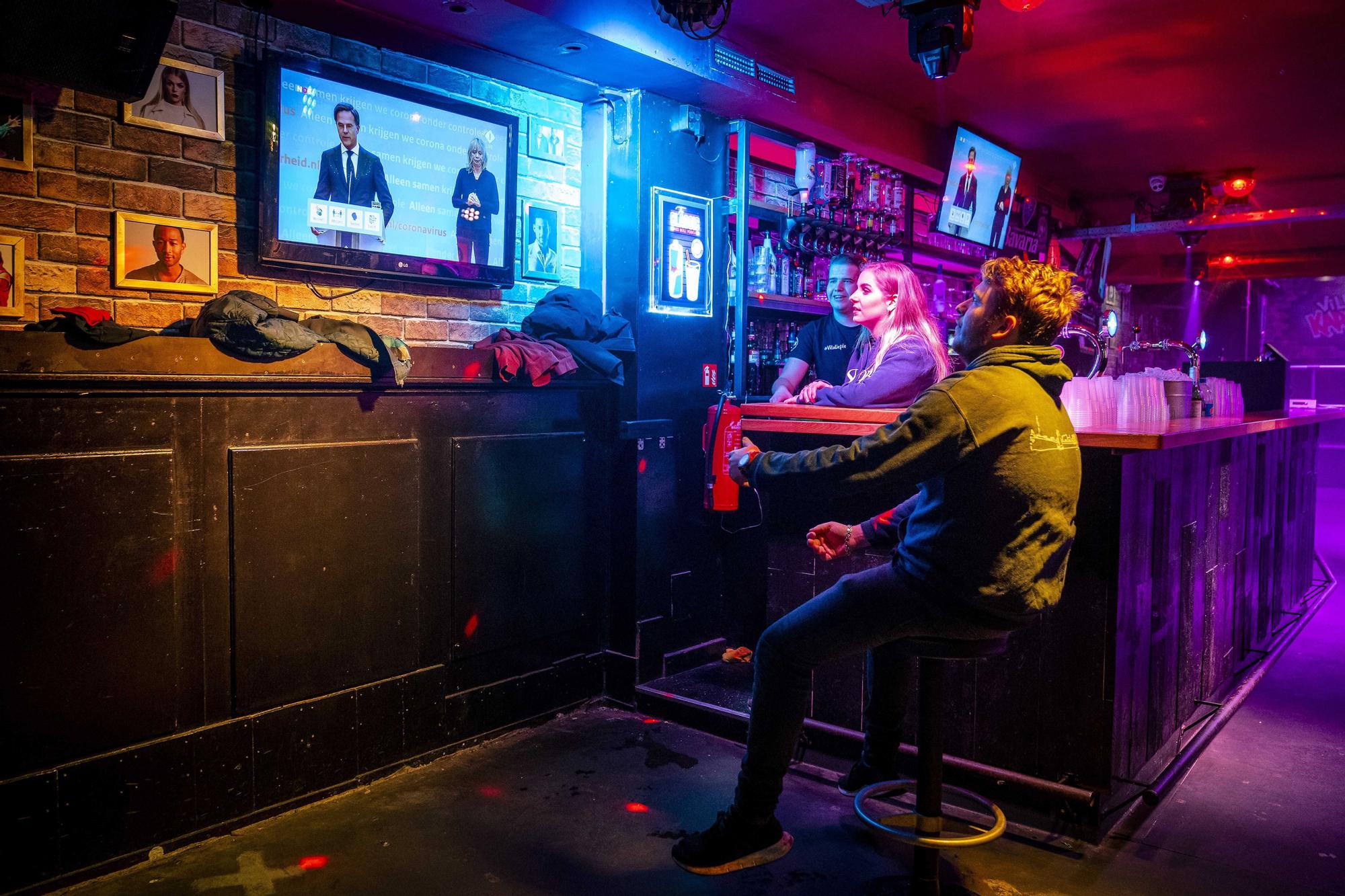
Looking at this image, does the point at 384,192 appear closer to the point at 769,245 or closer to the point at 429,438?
the point at 429,438

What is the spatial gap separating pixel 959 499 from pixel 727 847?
3.71ft

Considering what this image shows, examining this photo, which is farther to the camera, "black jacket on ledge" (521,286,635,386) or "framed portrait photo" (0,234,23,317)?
"black jacket on ledge" (521,286,635,386)

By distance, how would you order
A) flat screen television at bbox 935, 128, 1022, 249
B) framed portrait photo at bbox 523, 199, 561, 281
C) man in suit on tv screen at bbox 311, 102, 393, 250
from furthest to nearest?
flat screen television at bbox 935, 128, 1022, 249 < framed portrait photo at bbox 523, 199, 561, 281 < man in suit on tv screen at bbox 311, 102, 393, 250

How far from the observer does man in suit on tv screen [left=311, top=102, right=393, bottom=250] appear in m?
3.20

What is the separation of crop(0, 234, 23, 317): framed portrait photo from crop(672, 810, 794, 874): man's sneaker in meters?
2.39

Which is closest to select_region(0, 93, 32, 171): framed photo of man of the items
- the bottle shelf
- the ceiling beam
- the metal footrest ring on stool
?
the metal footrest ring on stool

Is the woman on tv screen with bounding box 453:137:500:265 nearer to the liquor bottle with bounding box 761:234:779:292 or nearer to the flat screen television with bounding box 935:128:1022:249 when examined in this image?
the liquor bottle with bounding box 761:234:779:292

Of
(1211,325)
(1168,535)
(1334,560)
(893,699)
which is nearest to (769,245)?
(1168,535)

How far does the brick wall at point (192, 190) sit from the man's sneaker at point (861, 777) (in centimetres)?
221

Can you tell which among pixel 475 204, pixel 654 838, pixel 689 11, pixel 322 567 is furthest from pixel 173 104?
pixel 654 838

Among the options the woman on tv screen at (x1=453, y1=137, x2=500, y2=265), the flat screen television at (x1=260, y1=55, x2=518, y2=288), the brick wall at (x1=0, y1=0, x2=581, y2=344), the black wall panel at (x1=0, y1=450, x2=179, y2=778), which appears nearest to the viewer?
the black wall panel at (x1=0, y1=450, x2=179, y2=778)

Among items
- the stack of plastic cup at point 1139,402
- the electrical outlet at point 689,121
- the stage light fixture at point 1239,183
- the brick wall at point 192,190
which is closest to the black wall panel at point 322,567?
the brick wall at point 192,190

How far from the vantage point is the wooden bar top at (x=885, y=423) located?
8.39 feet

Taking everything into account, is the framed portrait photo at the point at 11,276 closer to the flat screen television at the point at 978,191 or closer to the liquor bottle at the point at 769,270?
the liquor bottle at the point at 769,270
